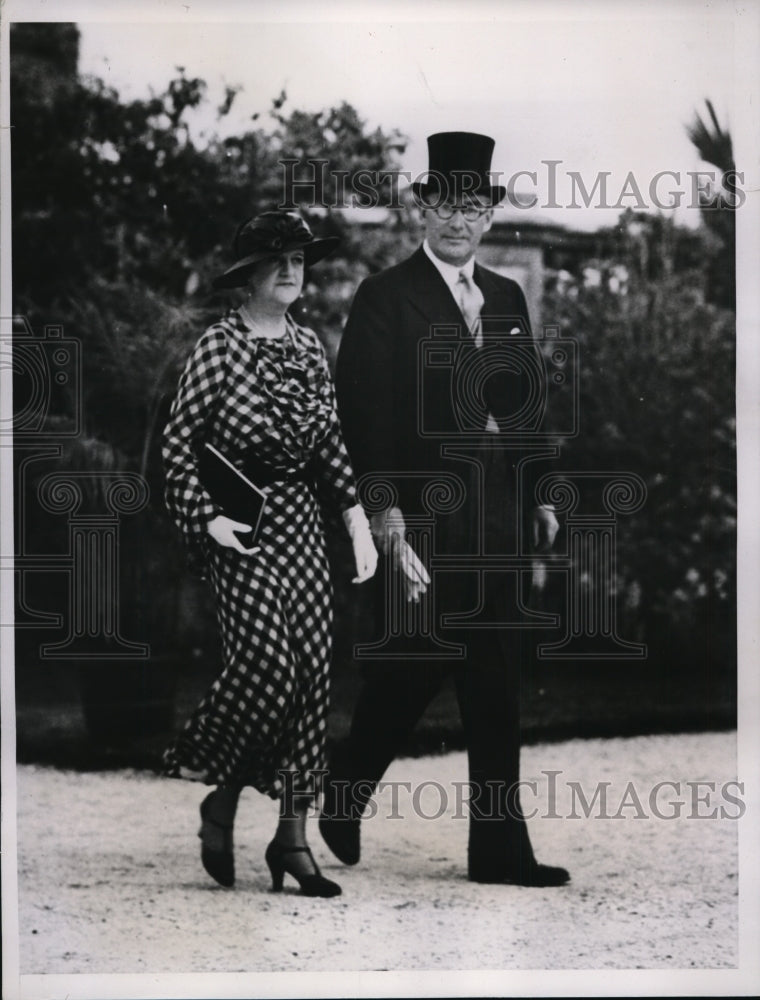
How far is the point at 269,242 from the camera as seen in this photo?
521 cm

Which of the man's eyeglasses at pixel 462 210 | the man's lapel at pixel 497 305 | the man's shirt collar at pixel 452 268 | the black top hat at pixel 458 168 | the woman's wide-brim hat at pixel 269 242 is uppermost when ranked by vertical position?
the black top hat at pixel 458 168

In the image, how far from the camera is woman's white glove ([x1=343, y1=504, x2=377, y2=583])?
5242 millimetres

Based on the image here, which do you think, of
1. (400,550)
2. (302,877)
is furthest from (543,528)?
(302,877)

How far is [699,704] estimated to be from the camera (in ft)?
17.4

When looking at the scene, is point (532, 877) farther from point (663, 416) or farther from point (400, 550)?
point (663, 416)

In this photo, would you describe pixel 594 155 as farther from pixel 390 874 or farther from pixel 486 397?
pixel 390 874

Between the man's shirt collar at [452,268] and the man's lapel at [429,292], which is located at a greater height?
the man's shirt collar at [452,268]

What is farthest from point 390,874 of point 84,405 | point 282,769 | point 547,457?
point 84,405

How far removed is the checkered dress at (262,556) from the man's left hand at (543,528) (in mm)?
735

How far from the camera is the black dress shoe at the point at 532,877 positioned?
5.25m

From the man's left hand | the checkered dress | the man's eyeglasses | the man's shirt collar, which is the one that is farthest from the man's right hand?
the man's eyeglasses

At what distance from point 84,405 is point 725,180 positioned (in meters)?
2.55

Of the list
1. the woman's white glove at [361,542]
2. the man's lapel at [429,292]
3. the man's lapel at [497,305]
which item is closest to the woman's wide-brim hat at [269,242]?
the man's lapel at [429,292]

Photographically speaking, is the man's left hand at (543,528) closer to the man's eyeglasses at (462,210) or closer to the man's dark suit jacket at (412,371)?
the man's dark suit jacket at (412,371)
